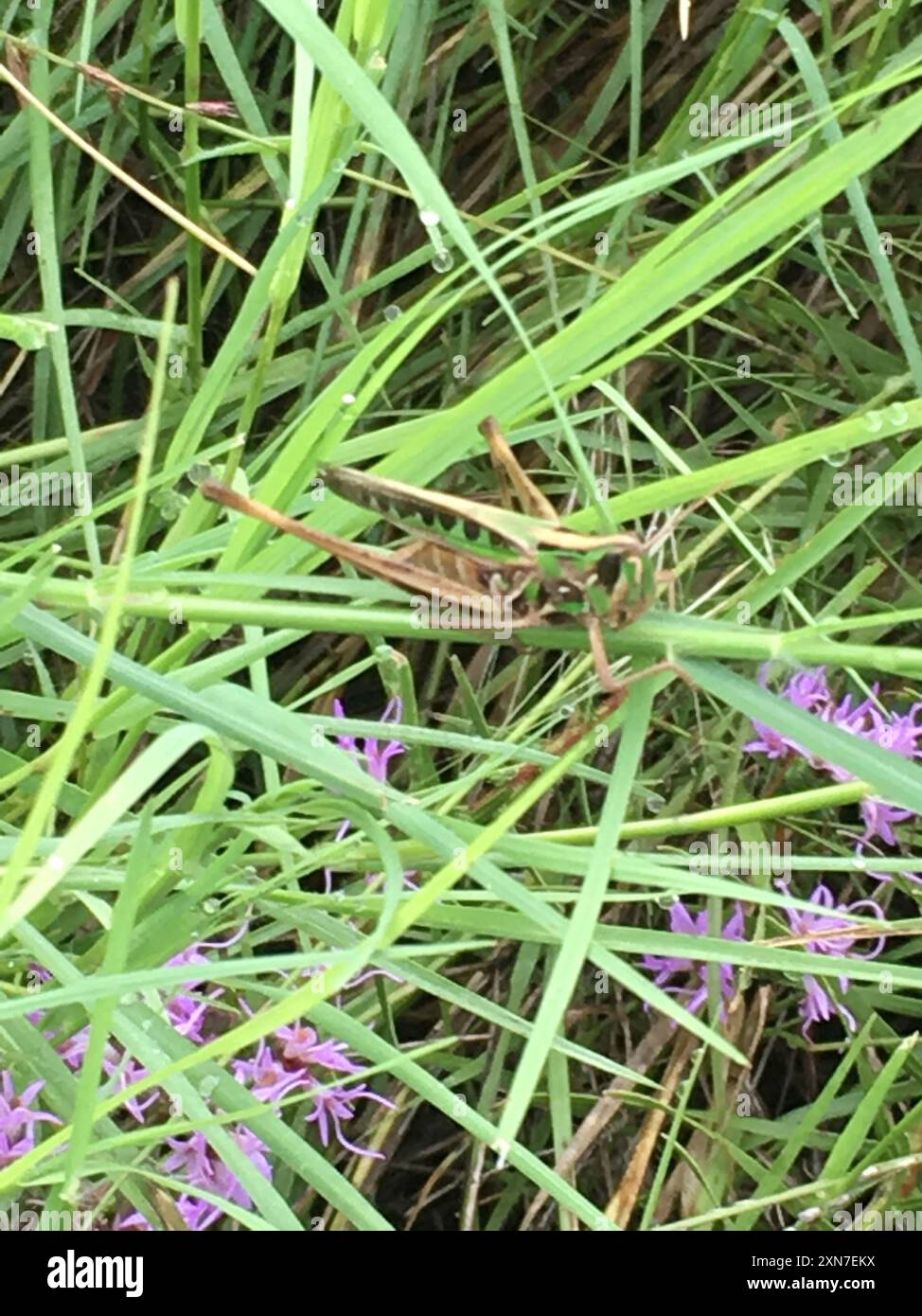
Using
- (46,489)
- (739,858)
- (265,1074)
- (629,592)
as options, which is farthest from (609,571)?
(46,489)

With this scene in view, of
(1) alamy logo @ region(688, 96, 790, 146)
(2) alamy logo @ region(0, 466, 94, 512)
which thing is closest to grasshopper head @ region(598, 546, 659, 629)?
(2) alamy logo @ region(0, 466, 94, 512)

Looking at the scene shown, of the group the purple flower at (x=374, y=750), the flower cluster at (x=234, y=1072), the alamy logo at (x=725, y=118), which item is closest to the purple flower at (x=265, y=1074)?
the flower cluster at (x=234, y=1072)

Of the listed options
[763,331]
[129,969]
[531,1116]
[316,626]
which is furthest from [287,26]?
[531,1116]

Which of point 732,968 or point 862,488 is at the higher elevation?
point 862,488

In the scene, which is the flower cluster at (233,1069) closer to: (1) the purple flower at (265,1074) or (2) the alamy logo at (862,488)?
(1) the purple flower at (265,1074)

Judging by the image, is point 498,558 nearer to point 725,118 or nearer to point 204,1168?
point 204,1168

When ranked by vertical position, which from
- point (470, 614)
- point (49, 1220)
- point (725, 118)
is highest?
point (725, 118)
